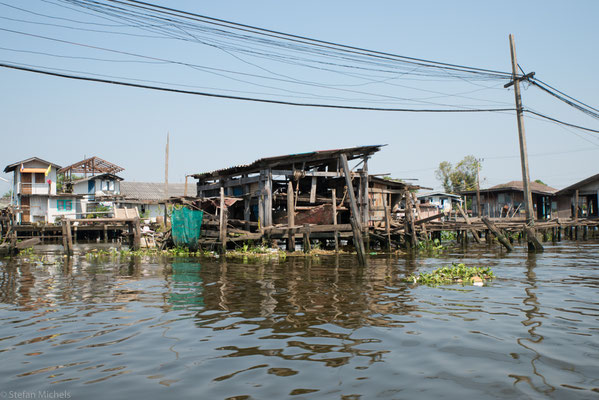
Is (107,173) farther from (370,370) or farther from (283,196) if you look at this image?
(370,370)

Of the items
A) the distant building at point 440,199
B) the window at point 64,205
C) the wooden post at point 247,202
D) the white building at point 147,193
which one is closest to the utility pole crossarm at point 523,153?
the wooden post at point 247,202

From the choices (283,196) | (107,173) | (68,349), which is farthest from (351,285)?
(107,173)

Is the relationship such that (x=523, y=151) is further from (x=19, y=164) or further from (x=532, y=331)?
(x=19, y=164)

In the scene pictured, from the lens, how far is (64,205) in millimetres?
46906

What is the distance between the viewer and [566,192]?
38688mm

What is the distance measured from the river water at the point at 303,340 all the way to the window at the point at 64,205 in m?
40.8

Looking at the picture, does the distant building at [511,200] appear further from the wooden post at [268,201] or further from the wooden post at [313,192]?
the wooden post at [268,201]

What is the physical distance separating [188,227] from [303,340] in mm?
17644

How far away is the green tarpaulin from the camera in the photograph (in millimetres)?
22062

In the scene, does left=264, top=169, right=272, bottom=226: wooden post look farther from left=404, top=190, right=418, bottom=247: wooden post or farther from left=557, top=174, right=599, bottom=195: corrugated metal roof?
left=557, top=174, right=599, bottom=195: corrugated metal roof

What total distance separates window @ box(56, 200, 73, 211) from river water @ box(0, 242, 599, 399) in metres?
40.8

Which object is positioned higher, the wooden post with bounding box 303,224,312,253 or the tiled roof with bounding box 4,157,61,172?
the tiled roof with bounding box 4,157,61,172

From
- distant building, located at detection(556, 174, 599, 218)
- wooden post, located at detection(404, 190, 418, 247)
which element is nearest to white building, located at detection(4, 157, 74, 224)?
wooden post, located at detection(404, 190, 418, 247)

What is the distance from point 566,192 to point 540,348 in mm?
39488
